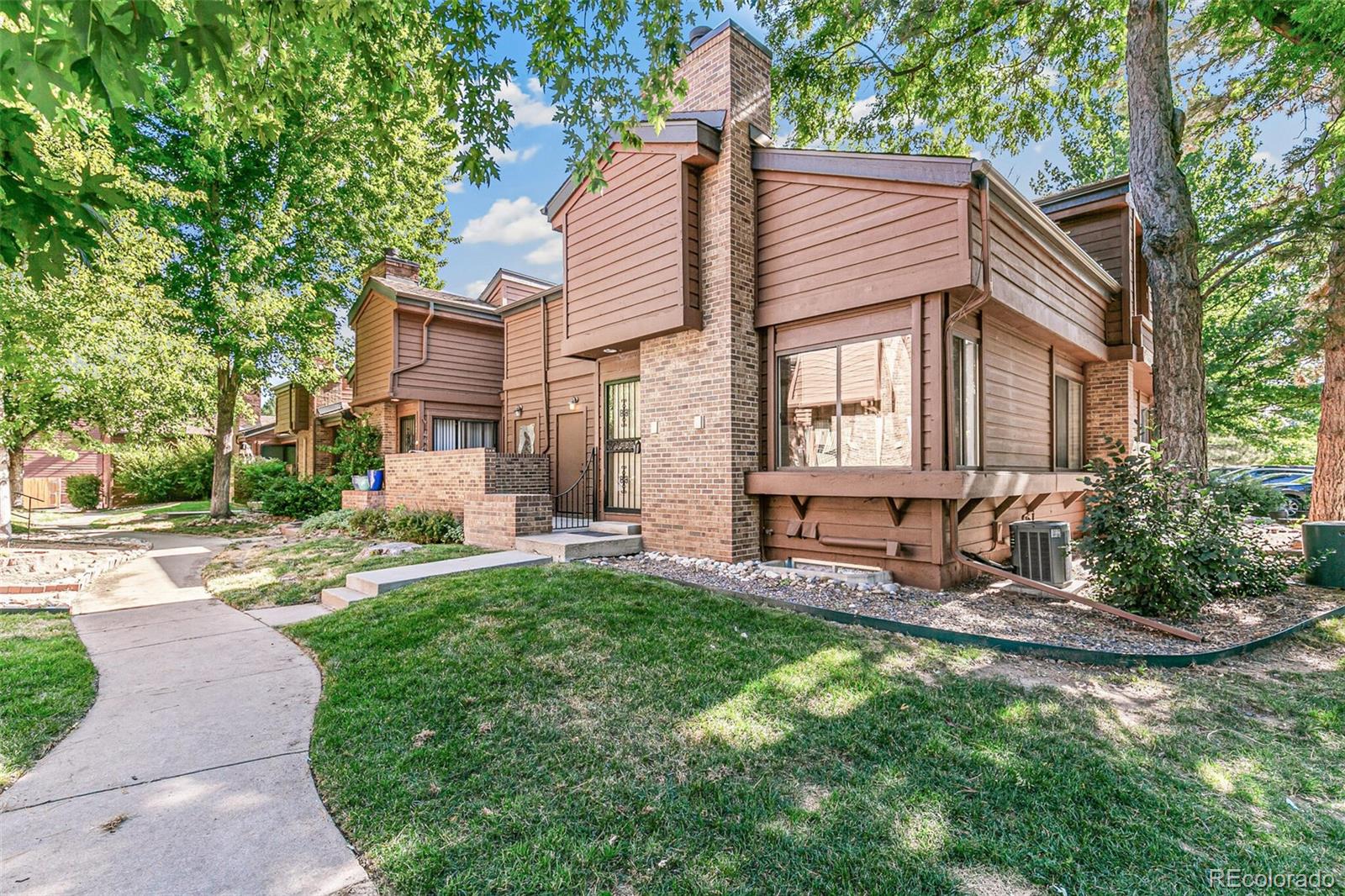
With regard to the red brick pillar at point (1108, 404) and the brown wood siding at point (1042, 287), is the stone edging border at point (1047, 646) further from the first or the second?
the red brick pillar at point (1108, 404)

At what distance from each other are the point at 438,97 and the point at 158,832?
15.9ft

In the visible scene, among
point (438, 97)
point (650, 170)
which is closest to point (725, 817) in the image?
point (438, 97)

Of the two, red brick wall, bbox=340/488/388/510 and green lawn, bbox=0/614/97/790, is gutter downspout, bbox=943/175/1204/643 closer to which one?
green lawn, bbox=0/614/97/790

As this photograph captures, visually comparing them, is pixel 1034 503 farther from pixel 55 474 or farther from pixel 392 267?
pixel 55 474

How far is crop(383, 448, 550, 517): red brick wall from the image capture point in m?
8.88

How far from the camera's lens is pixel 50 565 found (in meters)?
7.88

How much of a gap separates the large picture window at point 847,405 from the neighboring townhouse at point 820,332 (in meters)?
0.02

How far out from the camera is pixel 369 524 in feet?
34.8

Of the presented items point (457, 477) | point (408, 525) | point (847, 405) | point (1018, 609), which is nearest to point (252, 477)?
point (408, 525)

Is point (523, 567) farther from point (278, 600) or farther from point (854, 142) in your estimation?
point (854, 142)

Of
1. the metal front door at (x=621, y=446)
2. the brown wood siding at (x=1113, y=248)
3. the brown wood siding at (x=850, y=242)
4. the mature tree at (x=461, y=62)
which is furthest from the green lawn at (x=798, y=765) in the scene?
the brown wood siding at (x=1113, y=248)

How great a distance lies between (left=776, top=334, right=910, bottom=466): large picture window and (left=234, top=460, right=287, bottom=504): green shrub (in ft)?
46.9

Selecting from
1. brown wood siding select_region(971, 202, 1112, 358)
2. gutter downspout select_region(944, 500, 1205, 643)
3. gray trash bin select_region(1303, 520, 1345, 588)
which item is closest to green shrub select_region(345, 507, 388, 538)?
gutter downspout select_region(944, 500, 1205, 643)

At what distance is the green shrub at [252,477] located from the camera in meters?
16.6
